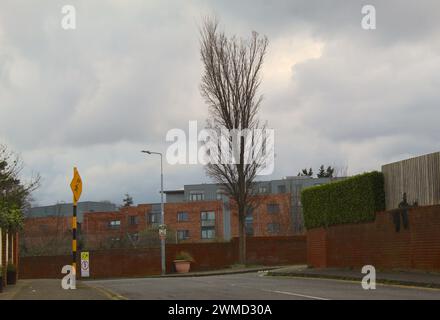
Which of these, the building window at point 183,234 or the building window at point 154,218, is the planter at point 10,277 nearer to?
the building window at point 183,234

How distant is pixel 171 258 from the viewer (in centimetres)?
4981

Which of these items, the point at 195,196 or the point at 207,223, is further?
the point at 195,196

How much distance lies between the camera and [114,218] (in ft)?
329

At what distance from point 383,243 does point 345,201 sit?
11.3 feet

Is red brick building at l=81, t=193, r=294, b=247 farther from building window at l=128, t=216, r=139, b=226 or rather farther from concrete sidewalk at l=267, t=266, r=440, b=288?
concrete sidewalk at l=267, t=266, r=440, b=288

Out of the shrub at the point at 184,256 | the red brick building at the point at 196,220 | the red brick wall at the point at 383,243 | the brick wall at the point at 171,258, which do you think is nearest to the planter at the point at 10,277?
the red brick wall at the point at 383,243

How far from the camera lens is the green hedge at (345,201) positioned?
26891 mm

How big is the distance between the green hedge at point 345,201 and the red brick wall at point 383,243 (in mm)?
381

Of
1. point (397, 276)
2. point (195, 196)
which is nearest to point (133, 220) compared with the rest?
point (195, 196)

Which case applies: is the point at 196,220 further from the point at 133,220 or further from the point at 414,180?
the point at 414,180

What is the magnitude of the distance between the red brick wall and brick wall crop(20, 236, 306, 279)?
656 inches

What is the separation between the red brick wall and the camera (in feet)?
75.5
